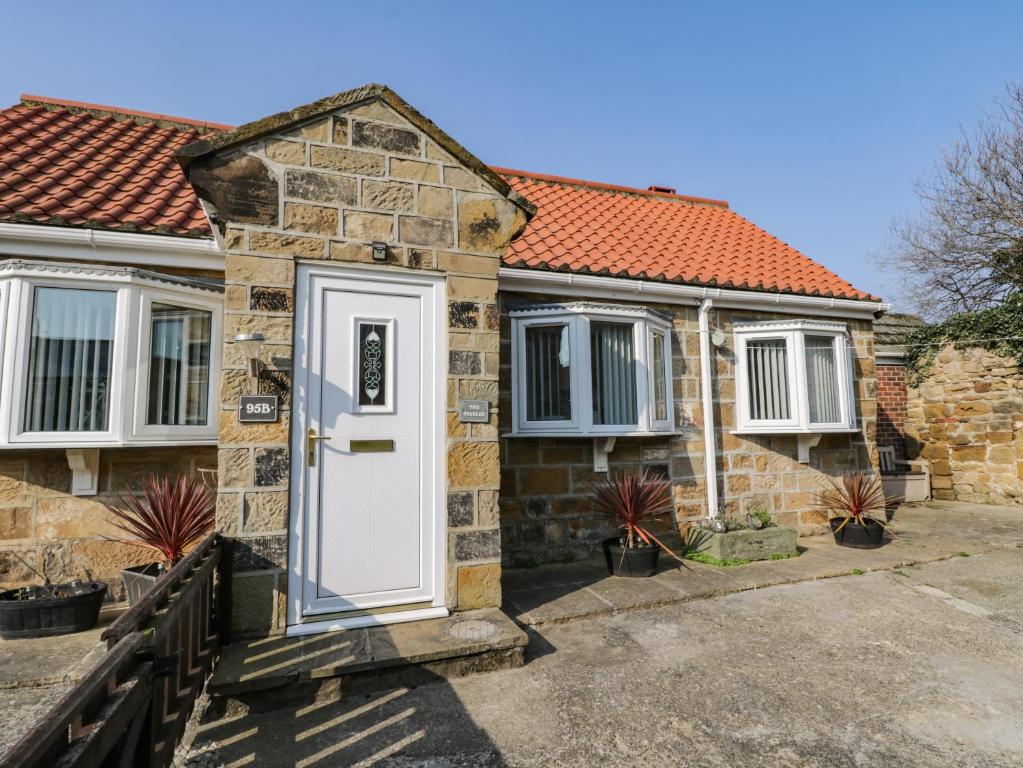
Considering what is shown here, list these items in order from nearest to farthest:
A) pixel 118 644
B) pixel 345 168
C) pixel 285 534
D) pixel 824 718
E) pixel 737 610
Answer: pixel 118 644 < pixel 824 718 < pixel 285 534 < pixel 345 168 < pixel 737 610

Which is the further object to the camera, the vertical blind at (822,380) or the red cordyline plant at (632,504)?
the vertical blind at (822,380)

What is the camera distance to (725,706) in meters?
2.93

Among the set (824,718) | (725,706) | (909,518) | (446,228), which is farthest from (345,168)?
(909,518)

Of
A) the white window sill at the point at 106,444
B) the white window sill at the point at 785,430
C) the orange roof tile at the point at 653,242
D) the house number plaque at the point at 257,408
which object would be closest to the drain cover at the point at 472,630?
the house number plaque at the point at 257,408

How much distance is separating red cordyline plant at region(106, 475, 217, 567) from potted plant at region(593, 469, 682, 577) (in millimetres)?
3550

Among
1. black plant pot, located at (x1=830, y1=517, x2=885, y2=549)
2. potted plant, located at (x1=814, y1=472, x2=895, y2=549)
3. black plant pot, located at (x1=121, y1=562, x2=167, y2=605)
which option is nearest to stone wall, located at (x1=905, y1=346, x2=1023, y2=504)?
potted plant, located at (x1=814, y1=472, x2=895, y2=549)

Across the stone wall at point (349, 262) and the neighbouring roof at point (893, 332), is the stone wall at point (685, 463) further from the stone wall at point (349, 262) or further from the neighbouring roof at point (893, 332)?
the neighbouring roof at point (893, 332)

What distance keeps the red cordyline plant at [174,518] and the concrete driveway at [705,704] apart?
1.59m

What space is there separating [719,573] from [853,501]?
237 cm

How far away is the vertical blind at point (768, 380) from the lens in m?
6.72

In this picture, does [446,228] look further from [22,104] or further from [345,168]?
[22,104]

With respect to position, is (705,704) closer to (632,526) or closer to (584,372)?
(632,526)

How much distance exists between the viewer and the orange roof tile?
6.39m

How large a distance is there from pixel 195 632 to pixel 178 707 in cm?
48
